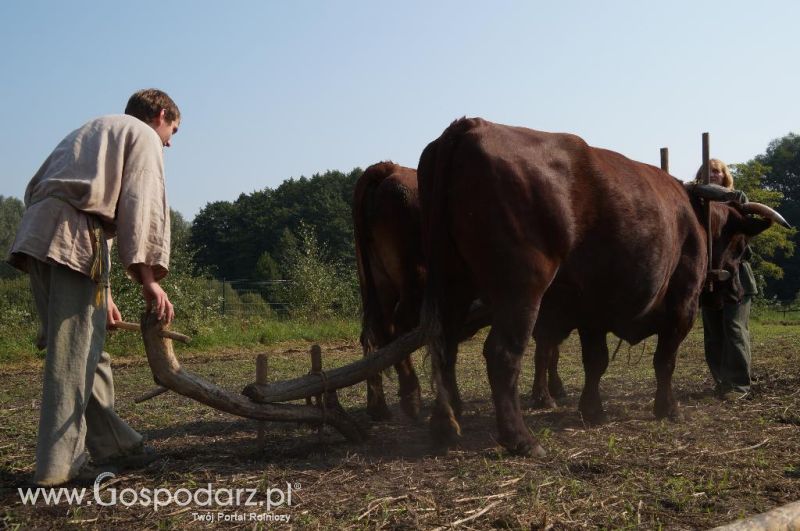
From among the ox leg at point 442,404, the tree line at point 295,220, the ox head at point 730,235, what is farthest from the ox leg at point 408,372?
the tree line at point 295,220

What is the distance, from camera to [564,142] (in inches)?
210

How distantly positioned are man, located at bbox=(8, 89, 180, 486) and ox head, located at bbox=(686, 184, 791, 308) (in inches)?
217

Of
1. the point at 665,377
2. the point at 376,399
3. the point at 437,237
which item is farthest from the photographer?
the point at 665,377

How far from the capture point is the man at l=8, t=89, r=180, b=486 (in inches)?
149

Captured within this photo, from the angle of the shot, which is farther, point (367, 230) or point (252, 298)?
point (252, 298)

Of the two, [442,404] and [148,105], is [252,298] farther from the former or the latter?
[148,105]

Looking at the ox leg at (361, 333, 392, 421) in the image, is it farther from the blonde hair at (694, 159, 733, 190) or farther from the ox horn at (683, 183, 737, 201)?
the blonde hair at (694, 159, 733, 190)

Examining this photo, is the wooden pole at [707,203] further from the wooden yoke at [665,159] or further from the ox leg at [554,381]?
the ox leg at [554,381]

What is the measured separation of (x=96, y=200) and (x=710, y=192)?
217 inches

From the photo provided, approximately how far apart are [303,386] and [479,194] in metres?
1.74

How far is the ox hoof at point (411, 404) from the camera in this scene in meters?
6.21

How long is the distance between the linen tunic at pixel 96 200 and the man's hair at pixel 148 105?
32 centimetres

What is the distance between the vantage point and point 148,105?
4.30 meters

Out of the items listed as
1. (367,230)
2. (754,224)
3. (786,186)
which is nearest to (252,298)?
(367,230)
